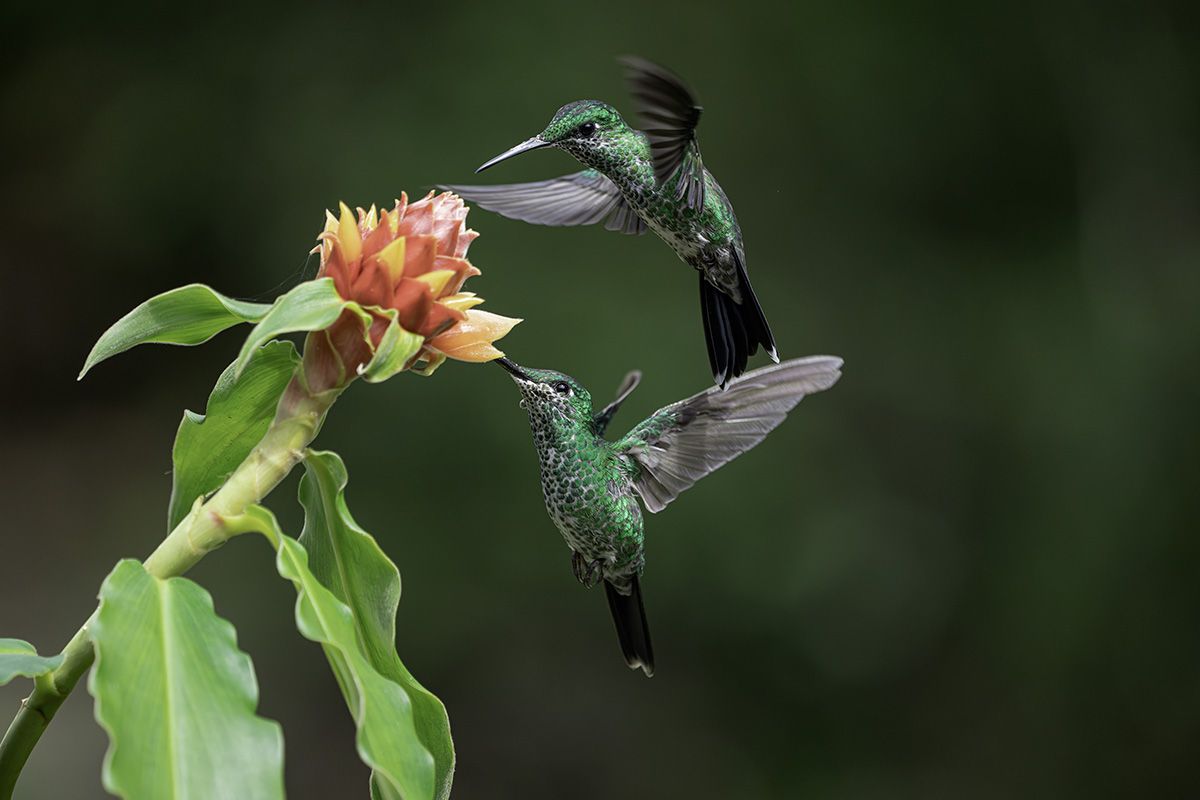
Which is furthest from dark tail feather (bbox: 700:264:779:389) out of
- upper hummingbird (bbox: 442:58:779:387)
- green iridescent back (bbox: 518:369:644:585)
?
green iridescent back (bbox: 518:369:644:585)

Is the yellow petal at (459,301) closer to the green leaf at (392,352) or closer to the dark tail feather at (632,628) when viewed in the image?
the green leaf at (392,352)

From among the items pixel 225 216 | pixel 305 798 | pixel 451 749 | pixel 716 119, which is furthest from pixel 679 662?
pixel 451 749

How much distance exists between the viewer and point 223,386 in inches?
31.5

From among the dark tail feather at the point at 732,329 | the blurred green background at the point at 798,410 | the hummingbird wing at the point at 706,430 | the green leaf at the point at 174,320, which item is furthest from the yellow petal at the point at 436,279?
the blurred green background at the point at 798,410

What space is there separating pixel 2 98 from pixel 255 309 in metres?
3.39

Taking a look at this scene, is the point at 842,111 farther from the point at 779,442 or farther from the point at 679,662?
the point at 679,662

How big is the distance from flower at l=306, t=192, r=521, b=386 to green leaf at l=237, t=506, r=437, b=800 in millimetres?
114

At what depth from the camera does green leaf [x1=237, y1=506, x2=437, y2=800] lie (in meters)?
0.64

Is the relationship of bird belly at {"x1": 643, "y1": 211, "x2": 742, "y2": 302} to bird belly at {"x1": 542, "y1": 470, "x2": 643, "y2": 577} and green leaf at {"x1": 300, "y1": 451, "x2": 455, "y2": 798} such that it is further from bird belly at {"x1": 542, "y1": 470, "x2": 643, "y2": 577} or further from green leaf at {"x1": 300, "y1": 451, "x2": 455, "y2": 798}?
green leaf at {"x1": 300, "y1": 451, "x2": 455, "y2": 798}

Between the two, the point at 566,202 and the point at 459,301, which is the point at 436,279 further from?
the point at 566,202

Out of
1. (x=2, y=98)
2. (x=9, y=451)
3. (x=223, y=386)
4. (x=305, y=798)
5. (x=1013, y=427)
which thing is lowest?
(x=305, y=798)

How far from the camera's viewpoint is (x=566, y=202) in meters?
1.02

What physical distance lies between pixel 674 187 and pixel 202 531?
1.25ft

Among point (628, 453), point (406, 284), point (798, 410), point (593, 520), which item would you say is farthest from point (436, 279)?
point (798, 410)
